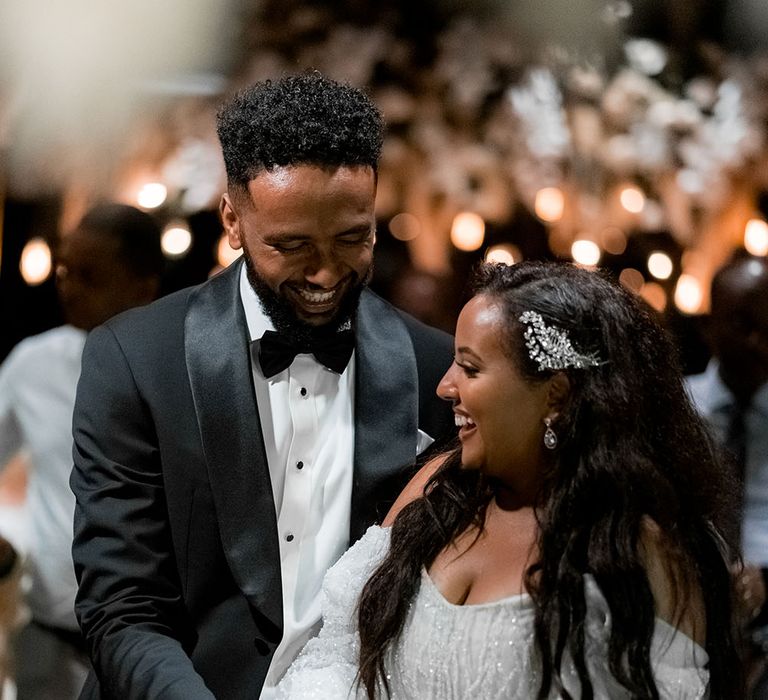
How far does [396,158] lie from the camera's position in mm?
7066

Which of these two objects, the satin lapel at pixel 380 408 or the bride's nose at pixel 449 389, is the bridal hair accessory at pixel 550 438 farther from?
the satin lapel at pixel 380 408

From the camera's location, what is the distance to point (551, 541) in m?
1.86

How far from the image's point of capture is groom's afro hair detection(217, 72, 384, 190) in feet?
6.45

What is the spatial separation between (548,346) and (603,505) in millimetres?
246

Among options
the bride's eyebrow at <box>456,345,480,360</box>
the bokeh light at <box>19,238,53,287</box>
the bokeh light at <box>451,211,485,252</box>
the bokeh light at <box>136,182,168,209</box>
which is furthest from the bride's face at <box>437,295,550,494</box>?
the bokeh light at <box>451,211,485,252</box>

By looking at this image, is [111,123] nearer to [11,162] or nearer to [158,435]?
[11,162]

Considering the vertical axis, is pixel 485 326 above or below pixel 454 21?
above

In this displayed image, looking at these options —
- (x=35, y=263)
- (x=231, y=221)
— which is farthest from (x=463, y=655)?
(x=35, y=263)

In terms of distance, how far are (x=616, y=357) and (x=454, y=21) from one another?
4.92 meters

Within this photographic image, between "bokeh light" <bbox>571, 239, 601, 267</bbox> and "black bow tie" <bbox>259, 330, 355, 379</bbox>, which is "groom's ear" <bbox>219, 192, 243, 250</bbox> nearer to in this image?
"black bow tie" <bbox>259, 330, 355, 379</bbox>

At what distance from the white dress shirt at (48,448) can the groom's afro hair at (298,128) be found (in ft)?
4.20

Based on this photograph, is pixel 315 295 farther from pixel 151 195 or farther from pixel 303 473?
pixel 151 195

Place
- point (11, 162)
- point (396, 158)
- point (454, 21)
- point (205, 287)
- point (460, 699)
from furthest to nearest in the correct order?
point (396, 158) < point (454, 21) < point (11, 162) < point (205, 287) < point (460, 699)

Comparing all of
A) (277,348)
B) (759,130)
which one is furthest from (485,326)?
(759,130)
